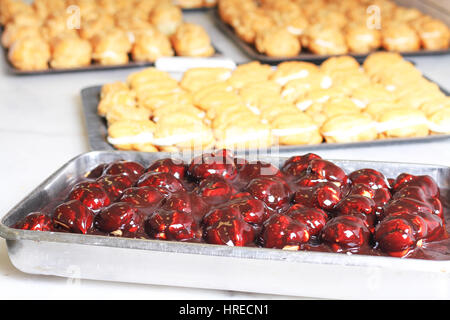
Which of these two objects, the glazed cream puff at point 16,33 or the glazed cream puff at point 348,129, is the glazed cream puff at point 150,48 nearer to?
the glazed cream puff at point 16,33

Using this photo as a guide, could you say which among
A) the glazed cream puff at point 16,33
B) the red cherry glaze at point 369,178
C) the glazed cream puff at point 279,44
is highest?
the glazed cream puff at point 16,33

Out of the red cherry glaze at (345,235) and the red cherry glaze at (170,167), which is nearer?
the red cherry glaze at (345,235)

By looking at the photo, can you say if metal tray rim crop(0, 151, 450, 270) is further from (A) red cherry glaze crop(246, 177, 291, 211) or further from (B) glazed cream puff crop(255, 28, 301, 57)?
(B) glazed cream puff crop(255, 28, 301, 57)

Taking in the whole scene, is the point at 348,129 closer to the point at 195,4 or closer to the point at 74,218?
the point at 74,218

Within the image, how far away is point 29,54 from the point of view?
2.36 m

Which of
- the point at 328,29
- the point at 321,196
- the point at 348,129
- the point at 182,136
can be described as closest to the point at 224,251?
the point at 321,196

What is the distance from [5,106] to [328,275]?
1522 millimetres

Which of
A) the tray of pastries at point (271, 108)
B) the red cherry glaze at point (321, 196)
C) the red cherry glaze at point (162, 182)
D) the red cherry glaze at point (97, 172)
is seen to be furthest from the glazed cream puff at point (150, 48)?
the red cherry glaze at point (321, 196)

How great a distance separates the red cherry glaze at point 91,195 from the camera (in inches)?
46.2

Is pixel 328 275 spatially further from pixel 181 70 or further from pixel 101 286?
pixel 181 70

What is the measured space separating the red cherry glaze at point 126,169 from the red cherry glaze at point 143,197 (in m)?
0.11

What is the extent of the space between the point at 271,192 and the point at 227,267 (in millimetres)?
229

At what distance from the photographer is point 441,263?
38.1 inches
